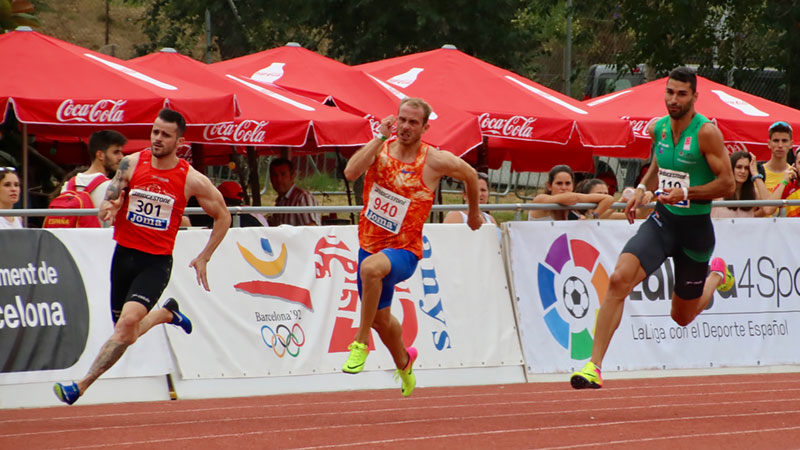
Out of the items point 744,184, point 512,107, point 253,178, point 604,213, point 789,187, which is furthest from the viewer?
point 253,178

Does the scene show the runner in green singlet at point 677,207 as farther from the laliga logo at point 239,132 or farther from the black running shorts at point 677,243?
the laliga logo at point 239,132

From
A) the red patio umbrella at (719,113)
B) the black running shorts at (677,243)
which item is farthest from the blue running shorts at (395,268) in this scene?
the red patio umbrella at (719,113)

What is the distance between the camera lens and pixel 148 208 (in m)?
8.31

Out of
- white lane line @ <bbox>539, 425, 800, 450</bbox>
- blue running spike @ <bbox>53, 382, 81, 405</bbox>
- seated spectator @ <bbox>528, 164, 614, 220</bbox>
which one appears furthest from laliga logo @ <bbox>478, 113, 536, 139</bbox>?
blue running spike @ <bbox>53, 382, 81, 405</bbox>

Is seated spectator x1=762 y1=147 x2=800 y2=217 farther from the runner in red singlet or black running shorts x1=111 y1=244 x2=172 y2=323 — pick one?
black running shorts x1=111 y1=244 x2=172 y2=323

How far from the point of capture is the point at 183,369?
9.58 meters

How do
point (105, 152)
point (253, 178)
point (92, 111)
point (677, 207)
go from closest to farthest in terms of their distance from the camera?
point (677, 207) < point (105, 152) < point (92, 111) < point (253, 178)

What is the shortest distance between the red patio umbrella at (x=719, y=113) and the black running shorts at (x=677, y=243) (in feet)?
22.8

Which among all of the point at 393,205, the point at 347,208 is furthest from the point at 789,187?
the point at 393,205

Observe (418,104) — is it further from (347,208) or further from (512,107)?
(512,107)

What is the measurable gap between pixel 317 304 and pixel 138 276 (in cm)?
207

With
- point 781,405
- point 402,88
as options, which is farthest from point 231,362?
point 402,88

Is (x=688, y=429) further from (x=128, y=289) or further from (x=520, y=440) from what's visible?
(x=128, y=289)

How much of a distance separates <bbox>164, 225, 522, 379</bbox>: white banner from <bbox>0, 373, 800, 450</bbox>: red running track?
0.31m
